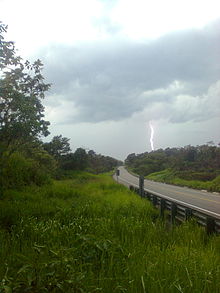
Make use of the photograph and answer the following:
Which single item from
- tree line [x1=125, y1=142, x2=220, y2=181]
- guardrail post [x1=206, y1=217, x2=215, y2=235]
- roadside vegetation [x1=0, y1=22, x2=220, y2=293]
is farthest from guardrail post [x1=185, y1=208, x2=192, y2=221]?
tree line [x1=125, y1=142, x2=220, y2=181]

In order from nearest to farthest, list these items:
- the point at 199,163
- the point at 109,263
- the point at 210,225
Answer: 1. the point at 109,263
2. the point at 210,225
3. the point at 199,163

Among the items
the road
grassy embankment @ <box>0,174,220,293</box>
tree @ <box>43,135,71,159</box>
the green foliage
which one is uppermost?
tree @ <box>43,135,71,159</box>

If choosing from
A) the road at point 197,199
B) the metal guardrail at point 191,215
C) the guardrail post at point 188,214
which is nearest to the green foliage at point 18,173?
the metal guardrail at point 191,215

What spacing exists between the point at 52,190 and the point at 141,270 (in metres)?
12.9

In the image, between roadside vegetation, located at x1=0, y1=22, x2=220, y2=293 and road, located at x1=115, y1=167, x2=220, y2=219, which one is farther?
→ road, located at x1=115, y1=167, x2=220, y2=219

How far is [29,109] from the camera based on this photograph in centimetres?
1138

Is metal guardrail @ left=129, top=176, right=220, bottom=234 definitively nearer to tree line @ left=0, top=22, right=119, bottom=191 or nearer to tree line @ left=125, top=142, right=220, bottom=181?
tree line @ left=0, top=22, right=119, bottom=191

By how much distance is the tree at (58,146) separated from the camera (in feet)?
143

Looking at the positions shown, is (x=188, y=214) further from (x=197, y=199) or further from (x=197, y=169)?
(x=197, y=169)

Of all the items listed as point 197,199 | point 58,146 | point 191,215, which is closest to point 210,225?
point 191,215

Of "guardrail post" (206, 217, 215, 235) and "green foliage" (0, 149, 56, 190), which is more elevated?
"green foliage" (0, 149, 56, 190)

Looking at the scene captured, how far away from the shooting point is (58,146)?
44938 millimetres

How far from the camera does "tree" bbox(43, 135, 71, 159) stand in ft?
143

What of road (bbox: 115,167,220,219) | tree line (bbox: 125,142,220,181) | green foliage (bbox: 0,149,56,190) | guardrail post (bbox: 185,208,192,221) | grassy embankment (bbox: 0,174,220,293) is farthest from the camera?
tree line (bbox: 125,142,220,181)
